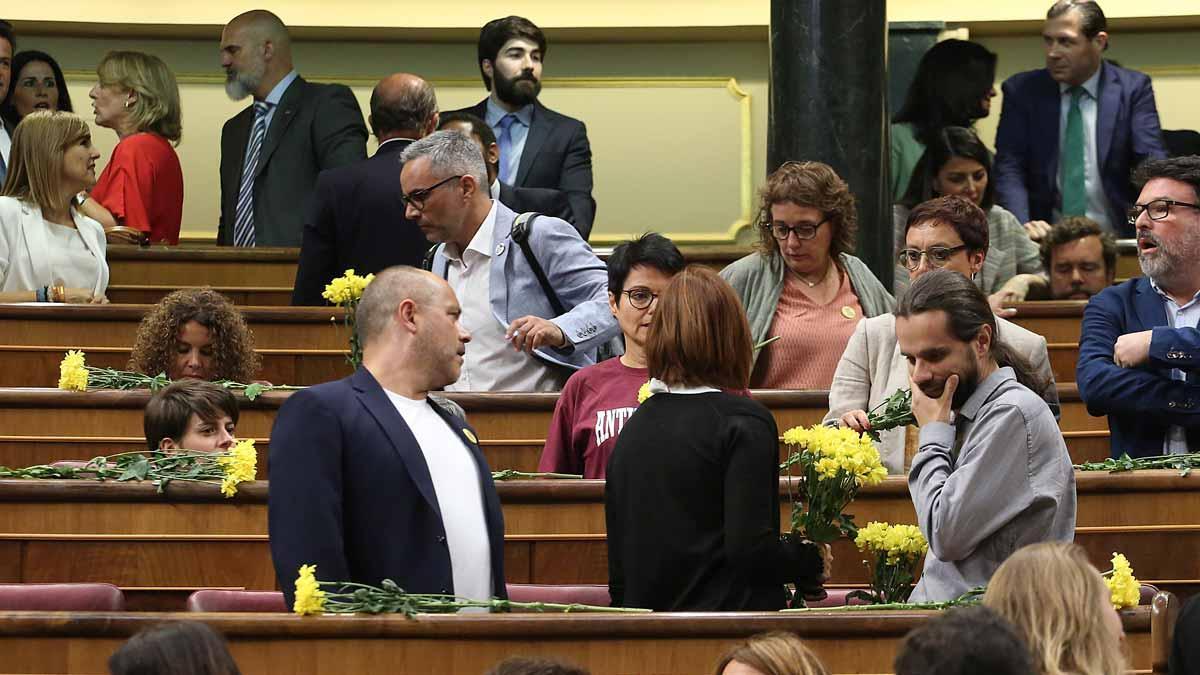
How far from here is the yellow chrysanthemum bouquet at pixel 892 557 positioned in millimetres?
4039

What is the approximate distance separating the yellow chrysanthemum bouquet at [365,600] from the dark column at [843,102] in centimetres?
355

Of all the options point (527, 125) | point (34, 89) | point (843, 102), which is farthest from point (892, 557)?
point (34, 89)

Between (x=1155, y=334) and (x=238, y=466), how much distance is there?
2305 mm

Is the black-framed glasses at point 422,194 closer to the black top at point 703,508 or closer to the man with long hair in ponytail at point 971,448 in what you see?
the black top at point 703,508

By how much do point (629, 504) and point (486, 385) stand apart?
197 cm

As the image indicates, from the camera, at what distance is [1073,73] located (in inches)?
310

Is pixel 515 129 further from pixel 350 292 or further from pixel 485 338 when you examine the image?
pixel 350 292

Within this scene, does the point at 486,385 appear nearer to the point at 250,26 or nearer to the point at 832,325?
the point at 832,325

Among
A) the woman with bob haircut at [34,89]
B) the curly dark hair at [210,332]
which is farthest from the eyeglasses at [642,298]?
the woman with bob haircut at [34,89]

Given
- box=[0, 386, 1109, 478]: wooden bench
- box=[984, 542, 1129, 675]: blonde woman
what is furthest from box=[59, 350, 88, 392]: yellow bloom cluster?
box=[984, 542, 1129, 675]: blonde woman

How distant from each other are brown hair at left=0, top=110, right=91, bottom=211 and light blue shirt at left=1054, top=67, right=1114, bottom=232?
12.9 ft

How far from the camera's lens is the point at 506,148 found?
7844 mm

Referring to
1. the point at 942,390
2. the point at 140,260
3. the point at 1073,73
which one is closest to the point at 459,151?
the point at 942,390

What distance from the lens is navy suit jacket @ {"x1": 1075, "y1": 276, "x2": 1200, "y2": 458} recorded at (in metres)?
4.89
